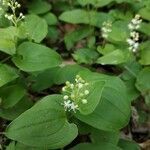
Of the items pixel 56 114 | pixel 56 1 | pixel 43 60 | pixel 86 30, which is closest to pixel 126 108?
pixel 56 114

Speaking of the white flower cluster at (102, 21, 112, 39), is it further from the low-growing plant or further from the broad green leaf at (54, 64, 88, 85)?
the broad green leaf at (54, 64, 88, 85)

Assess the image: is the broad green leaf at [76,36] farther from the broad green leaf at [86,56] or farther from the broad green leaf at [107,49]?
the broad green leaf at [107,49]

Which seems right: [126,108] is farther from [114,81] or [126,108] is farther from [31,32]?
[31,32]

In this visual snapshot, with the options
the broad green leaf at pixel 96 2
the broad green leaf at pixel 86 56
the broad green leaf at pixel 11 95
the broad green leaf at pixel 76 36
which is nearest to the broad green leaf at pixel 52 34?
the broad green leaf at pixel 76 36

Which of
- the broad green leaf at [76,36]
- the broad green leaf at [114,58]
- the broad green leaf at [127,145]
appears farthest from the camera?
the broad green leaf at [76,36]

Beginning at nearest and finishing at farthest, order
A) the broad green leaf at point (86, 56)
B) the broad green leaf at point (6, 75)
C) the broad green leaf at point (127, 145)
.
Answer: the broad green leaf at point (6, 75) → the broad green leaf at point (127, 145) → the broad green leaf at point (86, 56)

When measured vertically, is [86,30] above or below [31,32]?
below

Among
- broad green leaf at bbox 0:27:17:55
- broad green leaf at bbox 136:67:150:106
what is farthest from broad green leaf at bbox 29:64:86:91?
broad green leaf at bbox 136:67:150:106

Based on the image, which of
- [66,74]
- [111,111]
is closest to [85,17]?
[66,74]
